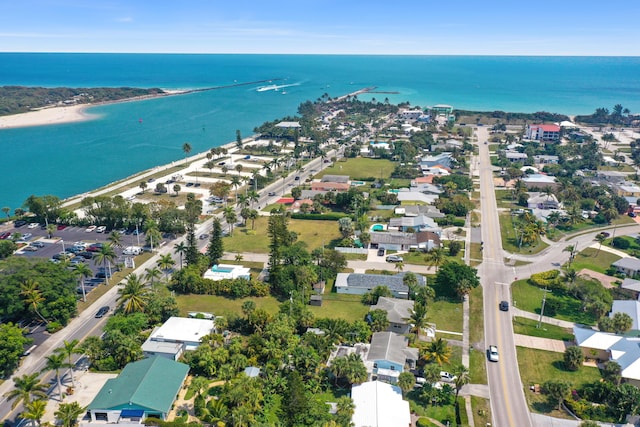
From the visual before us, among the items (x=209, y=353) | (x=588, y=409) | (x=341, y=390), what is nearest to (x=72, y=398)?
(x=209, y=353)

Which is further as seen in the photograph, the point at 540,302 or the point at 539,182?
the point at 539,182

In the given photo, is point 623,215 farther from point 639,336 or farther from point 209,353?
point 209,353

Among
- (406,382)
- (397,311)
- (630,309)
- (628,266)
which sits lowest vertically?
(406,382)

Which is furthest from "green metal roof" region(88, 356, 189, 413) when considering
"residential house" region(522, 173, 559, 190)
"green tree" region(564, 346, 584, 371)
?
"residential house" region(522, 173, 559, 190)

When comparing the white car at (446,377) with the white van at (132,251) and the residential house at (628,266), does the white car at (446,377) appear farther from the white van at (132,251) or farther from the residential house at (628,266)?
the white van at (132,251)

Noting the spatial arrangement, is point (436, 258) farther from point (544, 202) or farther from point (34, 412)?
point (34, 412)

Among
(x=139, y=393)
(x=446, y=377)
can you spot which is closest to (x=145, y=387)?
(x=139, y=393)
